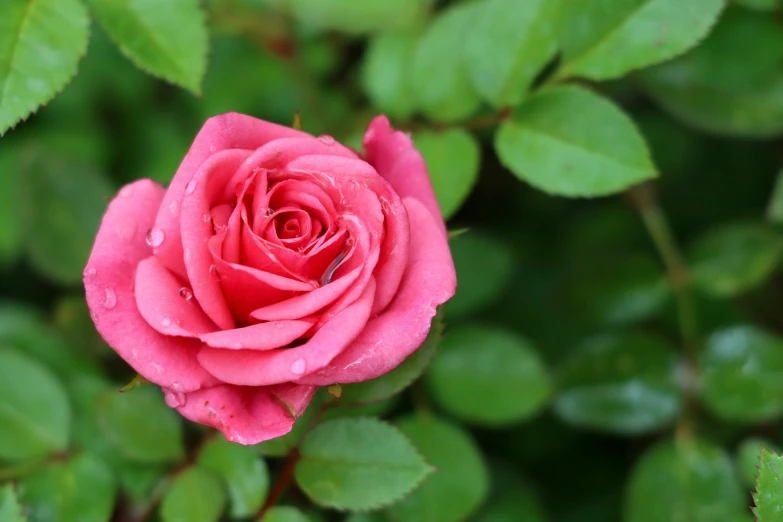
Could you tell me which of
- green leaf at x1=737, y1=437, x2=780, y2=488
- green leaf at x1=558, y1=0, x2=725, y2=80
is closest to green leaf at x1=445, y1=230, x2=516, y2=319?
green leaf at x1=558, y1=0, x2=725, y2=80

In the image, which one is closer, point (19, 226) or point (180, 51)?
point (180, 51)

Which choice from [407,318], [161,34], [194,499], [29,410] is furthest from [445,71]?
[29,410]

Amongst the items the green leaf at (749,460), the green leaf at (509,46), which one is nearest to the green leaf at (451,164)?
the green leaf at (509,46)

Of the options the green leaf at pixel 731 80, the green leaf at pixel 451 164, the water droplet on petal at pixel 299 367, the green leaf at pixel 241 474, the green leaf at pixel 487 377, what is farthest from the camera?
the green leaf at pixel 731 80

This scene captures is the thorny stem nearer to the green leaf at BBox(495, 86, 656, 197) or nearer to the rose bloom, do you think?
the green leaf at BBox(495, 86, 656, 197)

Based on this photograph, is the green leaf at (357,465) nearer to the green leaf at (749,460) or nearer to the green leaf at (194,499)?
the green leaf at (194,499)

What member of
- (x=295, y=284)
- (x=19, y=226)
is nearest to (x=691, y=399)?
(x=295, y=284)

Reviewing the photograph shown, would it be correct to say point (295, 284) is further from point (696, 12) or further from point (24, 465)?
point (696, 12)
